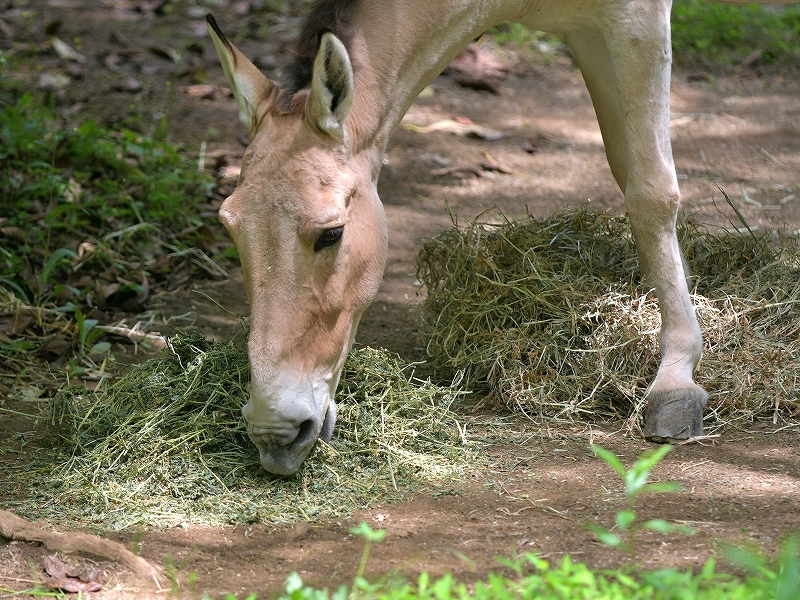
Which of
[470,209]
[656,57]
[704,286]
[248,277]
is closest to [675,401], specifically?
[704,286]

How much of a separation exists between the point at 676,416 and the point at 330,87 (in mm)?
1899

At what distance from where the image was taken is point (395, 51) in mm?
3676

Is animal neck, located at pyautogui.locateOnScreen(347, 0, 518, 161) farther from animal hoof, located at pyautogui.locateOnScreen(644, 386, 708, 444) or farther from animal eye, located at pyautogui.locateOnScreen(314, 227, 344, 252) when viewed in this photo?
animal hoof, located at pyautogui.locateOnScreen(644, 386, 708, 444)

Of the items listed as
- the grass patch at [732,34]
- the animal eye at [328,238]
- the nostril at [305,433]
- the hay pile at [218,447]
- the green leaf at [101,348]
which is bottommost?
the green leaf at [101,348]

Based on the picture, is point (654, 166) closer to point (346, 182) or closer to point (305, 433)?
point (346, 182)

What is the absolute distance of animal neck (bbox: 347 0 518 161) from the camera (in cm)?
357

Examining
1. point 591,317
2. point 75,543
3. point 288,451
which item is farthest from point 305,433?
point 591,317

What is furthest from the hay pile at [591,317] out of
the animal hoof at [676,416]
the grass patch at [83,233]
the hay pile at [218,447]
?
the grass patch at [83,233]

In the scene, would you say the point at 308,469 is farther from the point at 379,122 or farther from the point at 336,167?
the point at 379,122

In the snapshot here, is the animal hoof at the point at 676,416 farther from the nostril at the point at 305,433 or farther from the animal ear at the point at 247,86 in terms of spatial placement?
the animal ear at the point at 247,86

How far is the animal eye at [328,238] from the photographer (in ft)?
10.5

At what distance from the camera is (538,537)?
9.47ft

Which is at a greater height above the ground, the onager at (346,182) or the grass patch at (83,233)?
the onager at (346,182)

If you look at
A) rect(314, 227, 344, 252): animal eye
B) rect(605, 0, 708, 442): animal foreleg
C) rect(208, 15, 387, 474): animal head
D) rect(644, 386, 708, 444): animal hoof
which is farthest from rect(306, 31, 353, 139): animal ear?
rect(644, 386, 708, 444): animal hoof
